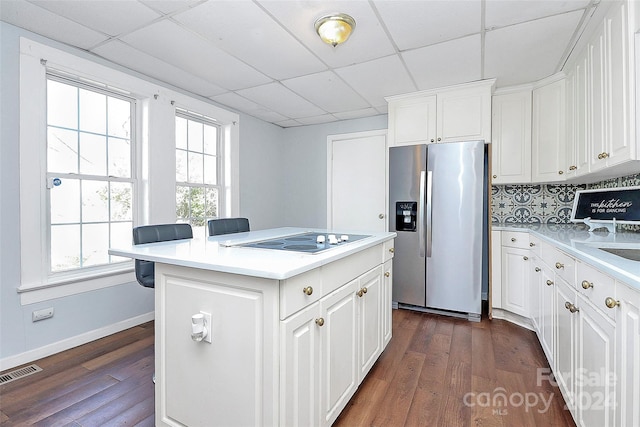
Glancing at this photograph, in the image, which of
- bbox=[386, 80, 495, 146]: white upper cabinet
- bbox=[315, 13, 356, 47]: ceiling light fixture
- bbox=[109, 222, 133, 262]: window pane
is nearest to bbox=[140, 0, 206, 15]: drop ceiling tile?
bbox=[315, 13, 356, 47]: ceiling light fixture

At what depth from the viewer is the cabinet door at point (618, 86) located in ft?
5.26

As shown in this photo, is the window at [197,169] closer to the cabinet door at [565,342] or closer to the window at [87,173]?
the window at [87,173]

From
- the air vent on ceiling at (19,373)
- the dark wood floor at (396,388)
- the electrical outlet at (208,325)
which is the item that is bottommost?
the dark wood floor at (396,388)

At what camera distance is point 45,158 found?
2201mm

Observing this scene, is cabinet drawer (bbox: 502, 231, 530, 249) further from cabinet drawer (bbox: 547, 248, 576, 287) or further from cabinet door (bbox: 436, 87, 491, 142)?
cabinet door (bbox: 436, 87, 491, 142)

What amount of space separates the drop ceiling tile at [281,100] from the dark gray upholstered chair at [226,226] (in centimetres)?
144

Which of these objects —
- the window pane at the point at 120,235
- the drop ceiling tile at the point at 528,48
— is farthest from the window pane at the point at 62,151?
the drop ceiling tile at the point at 528,48

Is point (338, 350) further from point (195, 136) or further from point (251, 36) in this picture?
point (195, 136)

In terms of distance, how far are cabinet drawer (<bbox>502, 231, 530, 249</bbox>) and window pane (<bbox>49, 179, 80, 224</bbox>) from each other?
3.81 meters

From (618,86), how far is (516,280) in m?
1.76

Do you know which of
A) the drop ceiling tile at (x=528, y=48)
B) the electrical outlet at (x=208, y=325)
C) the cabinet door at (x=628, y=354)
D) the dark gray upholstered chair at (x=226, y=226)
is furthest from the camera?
the dark gray upholstered chair at (x=226, y=226)

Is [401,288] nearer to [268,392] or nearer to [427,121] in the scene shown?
[427,121]

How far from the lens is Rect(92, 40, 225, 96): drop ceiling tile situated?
7.78 feet

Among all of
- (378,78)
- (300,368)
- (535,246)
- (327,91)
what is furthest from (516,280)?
(327,91)
